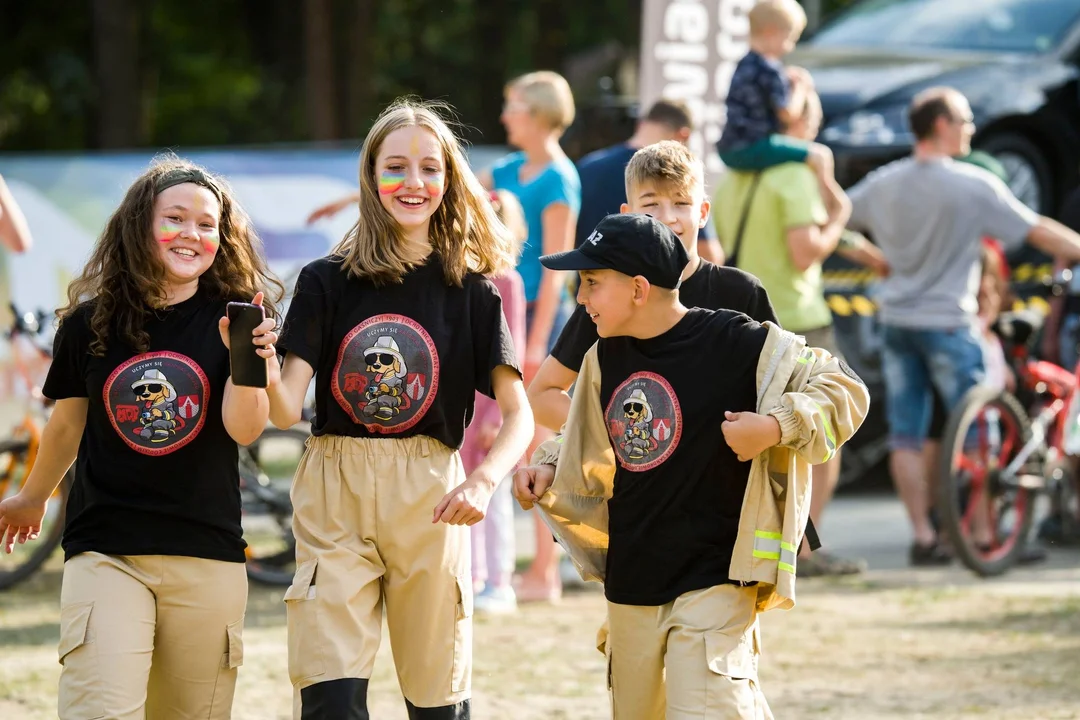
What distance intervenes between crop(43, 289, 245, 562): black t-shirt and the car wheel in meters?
7.66

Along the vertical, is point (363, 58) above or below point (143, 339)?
above

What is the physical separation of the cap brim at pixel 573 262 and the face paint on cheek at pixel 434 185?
0.45 m

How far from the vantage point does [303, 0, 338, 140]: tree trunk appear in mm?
20422

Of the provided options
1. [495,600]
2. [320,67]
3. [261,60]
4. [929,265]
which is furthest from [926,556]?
[261,60]

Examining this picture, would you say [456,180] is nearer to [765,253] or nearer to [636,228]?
[636,228]

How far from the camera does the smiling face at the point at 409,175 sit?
4422 mm

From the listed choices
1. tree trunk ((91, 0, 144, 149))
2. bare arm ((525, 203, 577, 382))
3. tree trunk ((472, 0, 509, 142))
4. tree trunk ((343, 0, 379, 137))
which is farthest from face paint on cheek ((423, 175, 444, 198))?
tree trunk ((472, 0, 509, 142))

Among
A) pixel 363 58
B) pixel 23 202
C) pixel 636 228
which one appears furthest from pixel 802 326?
pixel 363 58

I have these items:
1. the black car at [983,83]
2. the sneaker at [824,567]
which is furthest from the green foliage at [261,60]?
the sneaker at [824,567]

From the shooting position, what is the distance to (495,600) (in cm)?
745

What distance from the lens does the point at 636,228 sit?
4129mm

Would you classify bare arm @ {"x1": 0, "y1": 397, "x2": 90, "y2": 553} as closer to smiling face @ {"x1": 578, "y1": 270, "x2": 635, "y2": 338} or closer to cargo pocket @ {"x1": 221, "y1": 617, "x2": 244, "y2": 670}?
cargo pocket @ {"x1": 221, "y1": 617, "x2": 244, "y2": 670}

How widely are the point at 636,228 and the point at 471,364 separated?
574 millimetres

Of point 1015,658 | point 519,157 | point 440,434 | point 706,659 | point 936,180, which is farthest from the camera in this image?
point 936,180
